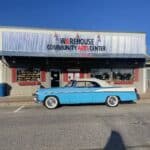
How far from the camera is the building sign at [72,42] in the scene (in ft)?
80.3

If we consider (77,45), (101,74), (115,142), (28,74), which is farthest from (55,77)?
→ (115,142)

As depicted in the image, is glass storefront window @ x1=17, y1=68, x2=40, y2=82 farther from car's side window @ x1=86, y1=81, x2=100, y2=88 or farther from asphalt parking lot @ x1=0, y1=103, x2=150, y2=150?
asphalt parking lot @ x1=0, y1=103, x2=150, y2=150

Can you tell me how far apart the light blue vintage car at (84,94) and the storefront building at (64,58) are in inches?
266

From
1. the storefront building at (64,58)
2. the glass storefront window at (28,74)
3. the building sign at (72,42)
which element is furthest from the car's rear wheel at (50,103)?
the glass storefront window at (28,74)

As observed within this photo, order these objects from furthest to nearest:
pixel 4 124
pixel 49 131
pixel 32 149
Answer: pixel 4 124, pixel 49 131, pixel 32 149

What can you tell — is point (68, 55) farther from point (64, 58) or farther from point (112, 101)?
point (112, 101)

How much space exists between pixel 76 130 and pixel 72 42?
14.9m

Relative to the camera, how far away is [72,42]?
25484mm

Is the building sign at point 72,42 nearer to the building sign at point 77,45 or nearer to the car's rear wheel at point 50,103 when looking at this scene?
the building sign at point 77,45

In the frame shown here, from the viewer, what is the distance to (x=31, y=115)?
15000 mm

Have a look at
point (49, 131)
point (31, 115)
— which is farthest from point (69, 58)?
point (49, 131)

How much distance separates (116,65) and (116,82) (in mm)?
1291

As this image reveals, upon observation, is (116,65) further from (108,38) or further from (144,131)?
(144,131)

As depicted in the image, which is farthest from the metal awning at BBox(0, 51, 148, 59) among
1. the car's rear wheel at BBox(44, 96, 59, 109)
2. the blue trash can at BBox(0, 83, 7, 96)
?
the car's rear wheel at BBox(44, 96, 59, 109)
